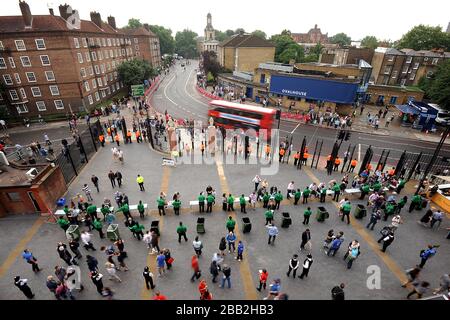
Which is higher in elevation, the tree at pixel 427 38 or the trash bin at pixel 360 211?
the tree at pixel 427 38

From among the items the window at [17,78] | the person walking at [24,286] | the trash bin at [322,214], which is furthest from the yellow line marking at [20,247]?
the window at [17,78]

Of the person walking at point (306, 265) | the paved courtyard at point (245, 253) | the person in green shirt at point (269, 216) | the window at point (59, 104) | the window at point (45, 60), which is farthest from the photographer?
the window at point (59, 104)

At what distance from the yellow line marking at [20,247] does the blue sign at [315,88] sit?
33.2 metres

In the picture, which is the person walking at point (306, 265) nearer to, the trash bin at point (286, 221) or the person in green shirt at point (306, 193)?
the trash bin at point (286, 221)

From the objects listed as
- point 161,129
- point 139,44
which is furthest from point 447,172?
point 139,44

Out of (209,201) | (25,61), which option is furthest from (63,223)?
(25,61)

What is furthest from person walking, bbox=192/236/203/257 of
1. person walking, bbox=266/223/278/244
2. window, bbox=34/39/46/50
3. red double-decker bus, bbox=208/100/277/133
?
window, bbox=34/39/46/50

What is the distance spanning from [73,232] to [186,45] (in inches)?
6472

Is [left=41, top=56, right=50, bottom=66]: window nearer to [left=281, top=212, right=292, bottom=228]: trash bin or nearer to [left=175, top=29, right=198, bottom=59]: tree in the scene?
[left=281, top=212, right=292, bottom=228]: trash bin

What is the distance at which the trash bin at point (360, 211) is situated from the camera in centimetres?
1304

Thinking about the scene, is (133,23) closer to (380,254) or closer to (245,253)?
(245,253)

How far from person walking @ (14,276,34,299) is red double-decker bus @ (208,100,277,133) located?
2264 centimetres

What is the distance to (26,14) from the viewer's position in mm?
30594

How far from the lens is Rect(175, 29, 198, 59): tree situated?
15375cm
